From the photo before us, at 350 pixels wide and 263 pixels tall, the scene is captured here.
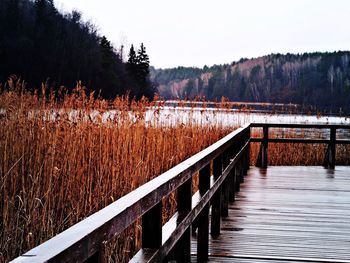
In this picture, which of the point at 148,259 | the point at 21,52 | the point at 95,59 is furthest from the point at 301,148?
the point at 95,59

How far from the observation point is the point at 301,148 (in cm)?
929

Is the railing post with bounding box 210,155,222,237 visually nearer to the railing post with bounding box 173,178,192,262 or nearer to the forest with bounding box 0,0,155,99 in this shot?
the railing post with bounding box 173,178,192,262

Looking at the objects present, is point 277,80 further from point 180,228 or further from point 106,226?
point 106,226

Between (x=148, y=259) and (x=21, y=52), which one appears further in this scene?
(x=21, y=52)

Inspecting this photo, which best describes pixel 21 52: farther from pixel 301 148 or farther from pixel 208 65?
pixel 208 65

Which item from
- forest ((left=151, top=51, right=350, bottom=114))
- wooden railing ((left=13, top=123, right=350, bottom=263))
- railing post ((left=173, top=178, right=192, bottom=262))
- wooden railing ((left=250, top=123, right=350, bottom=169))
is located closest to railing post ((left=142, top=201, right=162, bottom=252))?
wooden railing ((left=13, top=123, right=350, bottom=263))

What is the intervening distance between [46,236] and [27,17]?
49.6 meters

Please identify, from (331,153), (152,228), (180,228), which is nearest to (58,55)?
(331,153)

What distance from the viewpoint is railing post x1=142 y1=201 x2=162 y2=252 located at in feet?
5.47

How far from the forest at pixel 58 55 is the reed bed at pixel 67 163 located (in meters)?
31.3

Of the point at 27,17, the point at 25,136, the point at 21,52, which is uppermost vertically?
the point at 27,17

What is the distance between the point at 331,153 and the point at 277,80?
257 feet

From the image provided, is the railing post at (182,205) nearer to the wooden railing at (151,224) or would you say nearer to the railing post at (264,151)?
the wooden railing at (151,224)

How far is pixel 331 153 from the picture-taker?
27.5 ft
